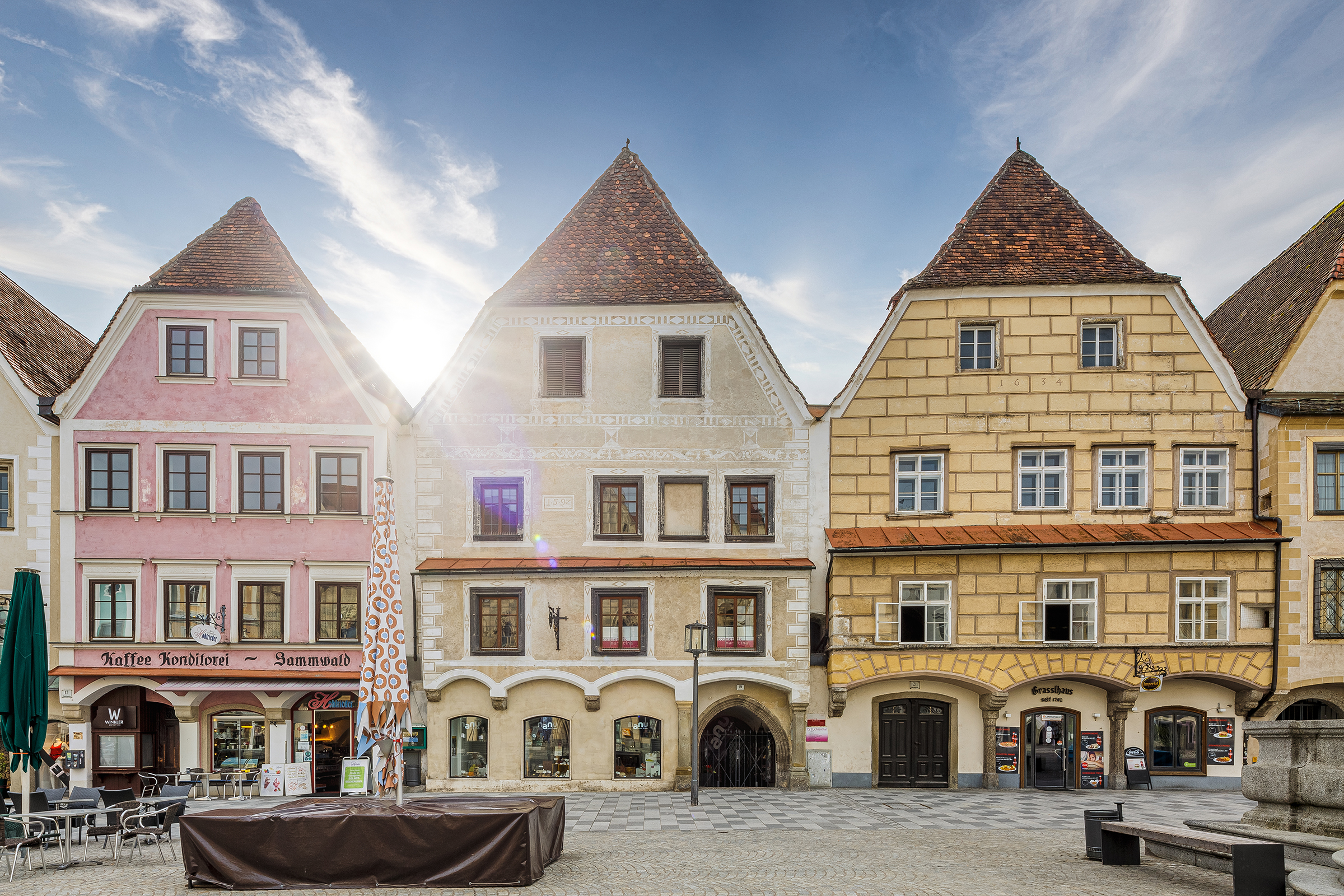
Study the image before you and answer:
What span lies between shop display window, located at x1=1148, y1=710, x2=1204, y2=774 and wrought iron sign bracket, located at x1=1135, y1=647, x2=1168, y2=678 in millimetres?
1473

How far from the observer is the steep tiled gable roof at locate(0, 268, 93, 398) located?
20.5 metres

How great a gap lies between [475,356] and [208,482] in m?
7.31

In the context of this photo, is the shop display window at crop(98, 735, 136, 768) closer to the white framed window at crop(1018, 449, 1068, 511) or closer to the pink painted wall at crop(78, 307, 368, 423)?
the pink painted wall at crop(78, 307, 368, 423)

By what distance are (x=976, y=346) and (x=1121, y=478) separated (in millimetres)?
4811

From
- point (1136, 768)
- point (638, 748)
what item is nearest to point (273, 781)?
point (638, 748)

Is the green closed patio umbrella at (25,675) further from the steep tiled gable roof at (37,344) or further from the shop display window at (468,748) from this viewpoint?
the steep tiled gable roof at (37,344)

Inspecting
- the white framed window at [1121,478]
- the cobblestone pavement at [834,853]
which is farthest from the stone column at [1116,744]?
the white framed window at [1121,478]

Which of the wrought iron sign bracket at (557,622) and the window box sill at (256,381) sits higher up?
the window box sill at (256,381)

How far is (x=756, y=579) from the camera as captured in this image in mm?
19516

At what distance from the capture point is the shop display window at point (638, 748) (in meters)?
19.3

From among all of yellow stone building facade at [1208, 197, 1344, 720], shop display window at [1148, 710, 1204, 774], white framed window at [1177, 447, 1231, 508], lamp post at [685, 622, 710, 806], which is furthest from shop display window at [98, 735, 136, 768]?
yellow stone building facade at [1208, 197, 1344, 720]

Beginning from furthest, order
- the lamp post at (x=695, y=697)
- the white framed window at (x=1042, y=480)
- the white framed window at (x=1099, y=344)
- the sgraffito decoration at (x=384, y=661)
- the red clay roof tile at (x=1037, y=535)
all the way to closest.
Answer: the white framed window at (x=1099, y=344) → the white framed window at (x=1042, y=480) → the red clay roof tile at (x=1037, y=535) → the lamp post at (x=695, y=697) → the sgraffito decoration at (x=384, y=661)

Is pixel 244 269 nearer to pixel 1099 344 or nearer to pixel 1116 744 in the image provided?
pixel 1099 344

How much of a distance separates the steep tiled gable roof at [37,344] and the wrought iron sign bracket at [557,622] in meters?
13.6
